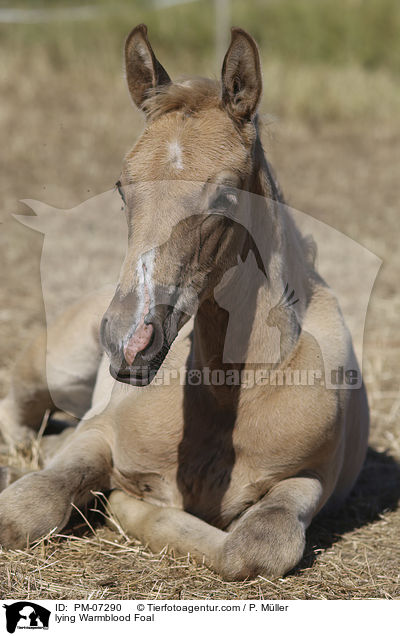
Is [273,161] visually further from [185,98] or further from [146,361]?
[146,361]

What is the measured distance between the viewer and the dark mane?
2844 millimetres

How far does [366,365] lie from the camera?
5.91 metres

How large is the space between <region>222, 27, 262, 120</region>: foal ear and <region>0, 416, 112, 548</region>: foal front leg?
156 cm

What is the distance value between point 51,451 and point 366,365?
268 cm

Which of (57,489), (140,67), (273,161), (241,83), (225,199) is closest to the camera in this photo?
(225,199)

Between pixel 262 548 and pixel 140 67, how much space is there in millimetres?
1913

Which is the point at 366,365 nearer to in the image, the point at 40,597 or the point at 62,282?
the point at 62,282

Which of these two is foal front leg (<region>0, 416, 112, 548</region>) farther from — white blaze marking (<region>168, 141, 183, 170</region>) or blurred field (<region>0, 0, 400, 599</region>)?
white blaze marking (<region>168, 141, 183, 170</region>)

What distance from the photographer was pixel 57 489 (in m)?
3.25
